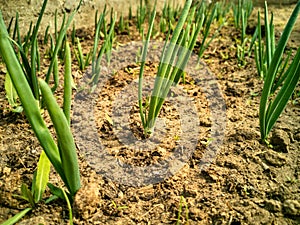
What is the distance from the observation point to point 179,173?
3.57ft

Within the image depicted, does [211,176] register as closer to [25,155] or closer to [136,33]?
[25,155]

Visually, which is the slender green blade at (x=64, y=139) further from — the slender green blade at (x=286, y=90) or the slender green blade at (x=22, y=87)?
the slender green blade at (x=286, y=90)

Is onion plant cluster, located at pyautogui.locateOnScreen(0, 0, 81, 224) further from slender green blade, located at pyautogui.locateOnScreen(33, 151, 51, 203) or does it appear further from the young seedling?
the young seedling

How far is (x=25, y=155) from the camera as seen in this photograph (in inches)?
43.4

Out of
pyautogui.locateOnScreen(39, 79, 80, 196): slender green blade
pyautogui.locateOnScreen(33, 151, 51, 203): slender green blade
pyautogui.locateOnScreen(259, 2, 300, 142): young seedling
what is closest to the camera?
pyautogui.locateOnScreen(39, 79, 80, 196): slender green blade

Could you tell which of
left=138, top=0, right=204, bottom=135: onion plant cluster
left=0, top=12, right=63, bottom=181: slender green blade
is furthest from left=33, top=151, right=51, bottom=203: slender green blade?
left=138, top=0, right=204, bottom=135: onion plant cluster

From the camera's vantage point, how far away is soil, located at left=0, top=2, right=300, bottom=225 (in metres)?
0.94

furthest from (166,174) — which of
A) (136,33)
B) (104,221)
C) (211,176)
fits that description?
(136,33)

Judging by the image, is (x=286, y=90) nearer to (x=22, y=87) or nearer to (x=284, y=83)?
(x=284, y=83)

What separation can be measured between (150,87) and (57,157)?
76 cm

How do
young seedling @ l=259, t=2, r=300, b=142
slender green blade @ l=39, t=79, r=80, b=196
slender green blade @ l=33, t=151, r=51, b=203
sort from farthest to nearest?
young seedling @ l=259, t=2, r=300, b=142 < slender green blade @ l=33, t=151, r=51, b=203 < slender green blade @ l=39, t=79, r=80, b=196

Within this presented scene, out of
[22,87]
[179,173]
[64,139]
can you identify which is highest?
[22,87]

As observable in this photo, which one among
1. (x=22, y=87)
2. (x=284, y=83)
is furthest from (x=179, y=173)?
(x=22, y=87)

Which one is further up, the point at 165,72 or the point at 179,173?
the point at 165,72
